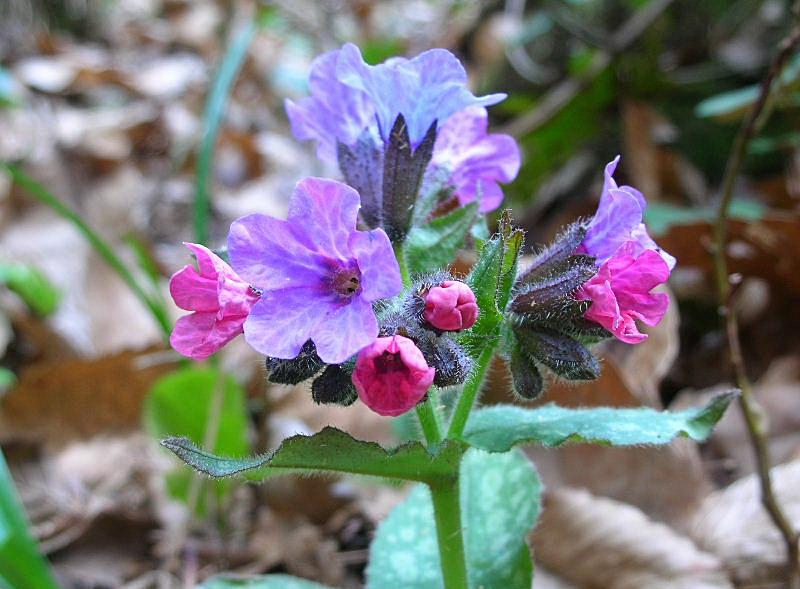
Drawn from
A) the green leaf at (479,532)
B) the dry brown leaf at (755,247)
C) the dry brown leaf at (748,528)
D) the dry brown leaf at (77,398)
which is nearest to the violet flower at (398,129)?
the green leaf at (479,532)

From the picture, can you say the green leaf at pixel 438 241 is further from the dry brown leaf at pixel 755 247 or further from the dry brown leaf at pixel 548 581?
the dry brown leaf at pixel 755 247

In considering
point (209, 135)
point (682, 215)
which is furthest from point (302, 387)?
point (682, 215)

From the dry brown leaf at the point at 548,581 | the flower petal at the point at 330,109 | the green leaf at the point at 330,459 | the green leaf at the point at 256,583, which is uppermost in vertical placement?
the flower petal at the point at 330,109

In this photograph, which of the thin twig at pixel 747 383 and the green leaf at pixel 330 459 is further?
the thin twig at pixel 747 383

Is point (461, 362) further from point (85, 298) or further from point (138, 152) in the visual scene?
point (138, 152)

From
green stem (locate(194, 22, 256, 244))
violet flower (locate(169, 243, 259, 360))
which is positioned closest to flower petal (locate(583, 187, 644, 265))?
violet flower (locate(169, 243, 259, 360))

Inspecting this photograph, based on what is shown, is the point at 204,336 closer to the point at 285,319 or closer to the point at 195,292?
the point at 195,292

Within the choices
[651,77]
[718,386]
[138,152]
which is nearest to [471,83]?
[651,77]
